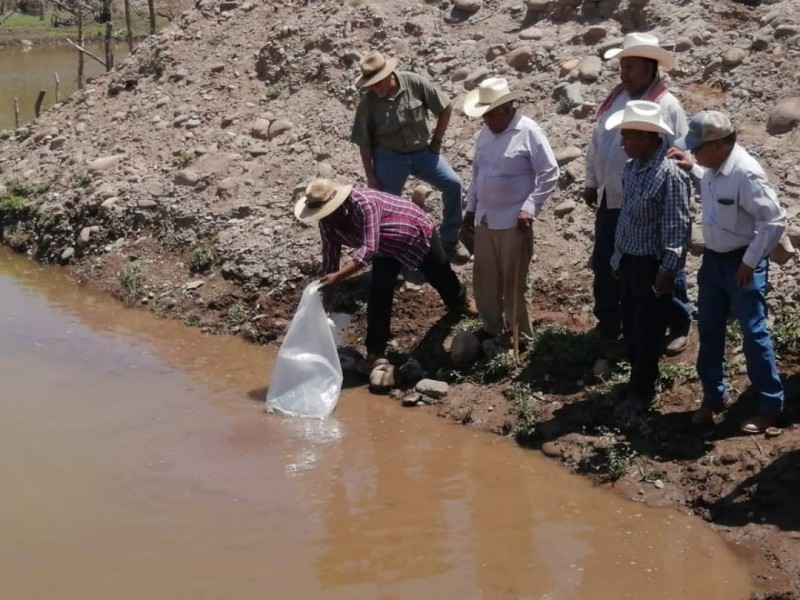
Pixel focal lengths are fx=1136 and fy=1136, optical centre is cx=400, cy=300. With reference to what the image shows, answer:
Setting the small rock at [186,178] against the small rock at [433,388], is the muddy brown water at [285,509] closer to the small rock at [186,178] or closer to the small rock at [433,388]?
the small rock at [433,388]

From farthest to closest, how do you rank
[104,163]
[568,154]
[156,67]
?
1. [156,67]
2. [104,163]
3. [568,154]

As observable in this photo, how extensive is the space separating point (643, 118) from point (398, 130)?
2224 millimetres

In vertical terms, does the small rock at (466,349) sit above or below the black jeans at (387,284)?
below

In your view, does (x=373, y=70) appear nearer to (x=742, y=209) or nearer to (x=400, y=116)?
(x=400, y=116)

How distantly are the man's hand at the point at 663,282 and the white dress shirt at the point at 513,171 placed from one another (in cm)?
99

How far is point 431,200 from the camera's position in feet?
26.8

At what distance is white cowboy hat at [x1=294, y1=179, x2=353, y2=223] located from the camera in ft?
20.4

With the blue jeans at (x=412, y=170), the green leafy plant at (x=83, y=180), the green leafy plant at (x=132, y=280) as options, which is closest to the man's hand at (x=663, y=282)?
the blue jeans at (x=412, y=170)

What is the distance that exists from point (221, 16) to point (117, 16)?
26938 millimetres

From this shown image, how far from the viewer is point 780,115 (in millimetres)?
7465

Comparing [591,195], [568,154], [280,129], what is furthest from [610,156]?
[280,129]

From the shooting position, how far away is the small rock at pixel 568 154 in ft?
26.0

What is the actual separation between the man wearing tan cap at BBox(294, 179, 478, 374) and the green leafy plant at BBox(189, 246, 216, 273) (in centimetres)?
212

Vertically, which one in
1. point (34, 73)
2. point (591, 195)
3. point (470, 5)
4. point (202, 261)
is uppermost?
point (470, 5)
